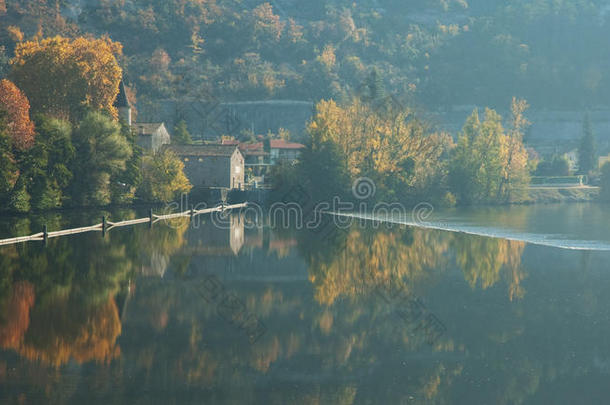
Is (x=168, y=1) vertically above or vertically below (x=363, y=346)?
above

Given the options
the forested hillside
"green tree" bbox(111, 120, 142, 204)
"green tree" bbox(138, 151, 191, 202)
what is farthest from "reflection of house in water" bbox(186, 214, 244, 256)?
the forested hillside

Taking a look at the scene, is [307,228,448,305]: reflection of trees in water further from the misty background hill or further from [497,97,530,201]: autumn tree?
the misty background hill

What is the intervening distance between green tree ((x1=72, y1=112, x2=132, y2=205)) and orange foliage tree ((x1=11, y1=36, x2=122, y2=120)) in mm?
4717

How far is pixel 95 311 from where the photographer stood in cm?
2425

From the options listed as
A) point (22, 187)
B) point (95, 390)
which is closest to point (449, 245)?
point (95, 390)

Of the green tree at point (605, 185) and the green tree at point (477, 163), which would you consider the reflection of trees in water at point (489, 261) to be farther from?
the green tree at point (605, 185)

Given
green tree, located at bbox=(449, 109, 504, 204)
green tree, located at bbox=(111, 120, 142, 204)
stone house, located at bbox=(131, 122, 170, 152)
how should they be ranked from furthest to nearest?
stone house, located at bbox=(131, 122, 170, 152) → green tree, located at bbox=(449, 109, 504, 204) → green tree, located at bbox=(111, 120, 142, 204)

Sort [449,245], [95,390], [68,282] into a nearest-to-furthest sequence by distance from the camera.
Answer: [95,390] → [68,282] → [449,245]

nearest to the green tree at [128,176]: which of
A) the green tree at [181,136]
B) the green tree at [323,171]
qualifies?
A: the green tree at [323,171]

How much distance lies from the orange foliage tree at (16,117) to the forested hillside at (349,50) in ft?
279

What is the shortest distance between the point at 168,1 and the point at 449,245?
151784mm

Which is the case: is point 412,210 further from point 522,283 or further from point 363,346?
point 363,346

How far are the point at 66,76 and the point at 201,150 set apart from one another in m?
18.9

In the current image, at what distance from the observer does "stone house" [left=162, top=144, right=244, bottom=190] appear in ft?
268
